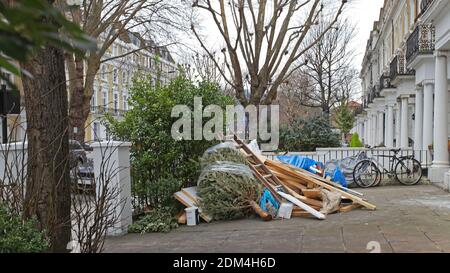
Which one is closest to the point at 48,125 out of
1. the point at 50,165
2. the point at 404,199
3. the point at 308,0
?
the point at 50,165

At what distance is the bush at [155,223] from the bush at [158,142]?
1.74ft

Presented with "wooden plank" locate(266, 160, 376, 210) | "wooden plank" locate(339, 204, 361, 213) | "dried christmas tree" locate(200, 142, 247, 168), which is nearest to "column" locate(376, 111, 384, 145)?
"wooden plank" locate(266, 160, 376, 210)

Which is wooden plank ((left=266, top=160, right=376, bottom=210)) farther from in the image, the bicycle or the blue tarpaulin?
the bicycle

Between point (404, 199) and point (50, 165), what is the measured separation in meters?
8.49

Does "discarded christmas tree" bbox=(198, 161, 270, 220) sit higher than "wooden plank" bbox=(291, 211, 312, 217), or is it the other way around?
"discarded christmas tree" bbox=(198, 161, 270, 220)

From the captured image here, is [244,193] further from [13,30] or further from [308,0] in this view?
[308,0]

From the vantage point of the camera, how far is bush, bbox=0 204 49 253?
3.81 metres

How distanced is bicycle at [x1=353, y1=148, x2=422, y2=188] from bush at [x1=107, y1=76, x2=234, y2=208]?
5631 millimetres

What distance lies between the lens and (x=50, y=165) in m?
4.27

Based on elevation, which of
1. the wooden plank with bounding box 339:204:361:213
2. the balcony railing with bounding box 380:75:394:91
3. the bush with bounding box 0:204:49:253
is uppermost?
the balcony railing with bounding box 380:75:394:91

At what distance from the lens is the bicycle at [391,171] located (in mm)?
13586

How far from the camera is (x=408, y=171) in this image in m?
14.1

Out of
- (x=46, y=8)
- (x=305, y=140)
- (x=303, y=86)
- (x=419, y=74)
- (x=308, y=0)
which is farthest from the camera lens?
(x=303, y=86)

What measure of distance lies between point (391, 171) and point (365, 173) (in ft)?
3.24
